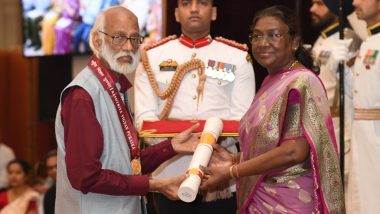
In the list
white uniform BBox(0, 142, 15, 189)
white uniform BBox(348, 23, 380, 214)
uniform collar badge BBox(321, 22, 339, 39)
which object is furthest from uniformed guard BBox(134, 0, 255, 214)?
white uniform BBox(0, 142, 15, 189)

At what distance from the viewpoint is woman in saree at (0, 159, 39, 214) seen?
586cm

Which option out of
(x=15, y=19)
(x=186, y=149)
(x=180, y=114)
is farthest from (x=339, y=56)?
(x=15, y=19)

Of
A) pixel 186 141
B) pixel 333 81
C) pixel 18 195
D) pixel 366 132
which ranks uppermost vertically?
pixel 186 141

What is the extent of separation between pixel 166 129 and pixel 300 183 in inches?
30.9

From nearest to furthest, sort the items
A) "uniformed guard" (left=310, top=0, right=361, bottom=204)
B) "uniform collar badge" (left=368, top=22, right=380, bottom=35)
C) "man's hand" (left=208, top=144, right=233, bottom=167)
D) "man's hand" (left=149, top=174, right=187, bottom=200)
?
"man's hand" (left=149, top=174, right=187, bottom=200) < "man's hand" (left=208, top=144, right=233, bottom=167) < "uniform collar badge" (left=368, top=22, right=380, bottom=35) < "uniformed guard" (left=310, top=0, right=361, bottom=204)

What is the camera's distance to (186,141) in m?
3.60

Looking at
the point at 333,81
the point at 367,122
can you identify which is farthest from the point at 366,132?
the point at 333,81

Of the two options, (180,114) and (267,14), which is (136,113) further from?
(267,14)

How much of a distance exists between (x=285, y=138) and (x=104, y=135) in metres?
0.72

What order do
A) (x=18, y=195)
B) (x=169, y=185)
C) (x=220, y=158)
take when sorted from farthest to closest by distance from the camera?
(x=18, y=195)
(x=220, y=158)
(x=169, y=185)

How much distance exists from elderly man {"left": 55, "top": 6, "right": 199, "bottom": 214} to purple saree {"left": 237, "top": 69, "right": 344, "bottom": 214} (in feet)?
1.20

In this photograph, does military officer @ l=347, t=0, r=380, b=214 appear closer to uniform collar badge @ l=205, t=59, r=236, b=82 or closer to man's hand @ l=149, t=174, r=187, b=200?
uniform collar badge @ l=205, t=59, r=236, b=82

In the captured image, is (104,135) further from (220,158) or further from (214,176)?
(220,158)

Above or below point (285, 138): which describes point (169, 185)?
below
